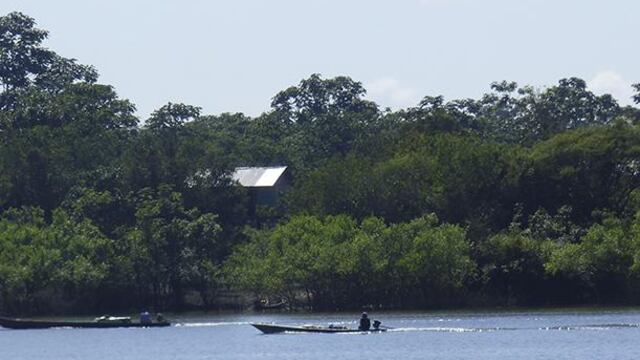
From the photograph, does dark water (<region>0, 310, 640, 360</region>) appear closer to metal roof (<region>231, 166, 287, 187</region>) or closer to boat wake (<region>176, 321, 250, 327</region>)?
boat wake (<region>176, 321, 250, 327</region>)

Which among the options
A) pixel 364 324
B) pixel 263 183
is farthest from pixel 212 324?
pixel 263 183

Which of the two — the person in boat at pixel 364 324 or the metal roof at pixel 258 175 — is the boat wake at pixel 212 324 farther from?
the metal roof at pixel 258 175

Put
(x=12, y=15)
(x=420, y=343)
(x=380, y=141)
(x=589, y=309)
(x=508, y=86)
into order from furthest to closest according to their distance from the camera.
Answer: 1. (x=508, y=86)
2. (x=12, y=15)
3. (x=380, y=141)
4. (x=589, y=309)
5. (x=420, y=343)

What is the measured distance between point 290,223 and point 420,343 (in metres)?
24.3

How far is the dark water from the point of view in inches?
2259

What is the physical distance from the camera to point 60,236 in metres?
85.6

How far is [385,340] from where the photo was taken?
204 ft

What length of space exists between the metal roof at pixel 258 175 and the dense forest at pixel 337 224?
57.9 inches

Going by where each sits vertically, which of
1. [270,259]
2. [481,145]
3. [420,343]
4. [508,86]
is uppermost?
[508,86]

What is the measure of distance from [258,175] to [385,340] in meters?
38.6

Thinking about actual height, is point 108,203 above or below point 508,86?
below

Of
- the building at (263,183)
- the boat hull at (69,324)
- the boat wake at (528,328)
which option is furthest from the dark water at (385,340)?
the building at (263,183)

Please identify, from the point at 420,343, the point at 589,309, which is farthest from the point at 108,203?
the point at 420,343

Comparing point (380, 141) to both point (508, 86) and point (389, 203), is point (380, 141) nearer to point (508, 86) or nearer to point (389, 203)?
point (389, 203)
